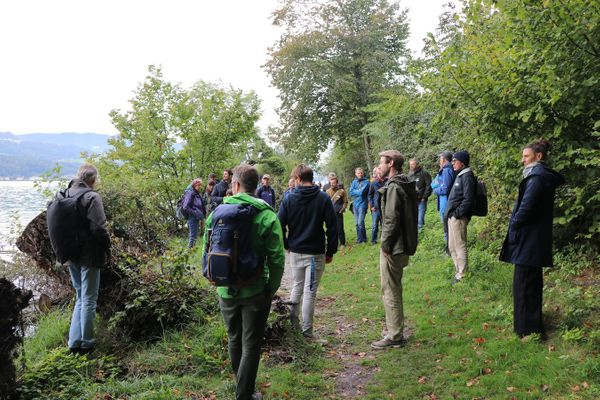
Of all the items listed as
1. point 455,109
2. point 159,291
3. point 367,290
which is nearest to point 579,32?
point 455,109

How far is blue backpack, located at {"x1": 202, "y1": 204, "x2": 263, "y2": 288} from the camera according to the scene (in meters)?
3.57

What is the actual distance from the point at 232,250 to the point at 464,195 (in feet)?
15.4

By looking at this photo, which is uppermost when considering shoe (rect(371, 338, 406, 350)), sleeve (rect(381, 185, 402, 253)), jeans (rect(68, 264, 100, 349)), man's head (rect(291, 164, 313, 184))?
man's head (rect(291, 164, 313, 184))

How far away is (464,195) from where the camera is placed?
699 cm

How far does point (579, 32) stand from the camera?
473cm

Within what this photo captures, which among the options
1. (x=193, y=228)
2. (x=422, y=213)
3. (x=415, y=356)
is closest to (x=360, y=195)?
(x=422, y=213)

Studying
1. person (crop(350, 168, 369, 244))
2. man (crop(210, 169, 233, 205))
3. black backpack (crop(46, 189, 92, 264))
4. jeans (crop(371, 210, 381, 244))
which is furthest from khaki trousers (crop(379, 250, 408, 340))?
man (crop(210, 169, 233, 205))

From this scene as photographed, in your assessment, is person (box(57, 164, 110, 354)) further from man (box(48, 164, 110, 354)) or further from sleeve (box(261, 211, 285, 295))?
sleeve (box(261, 211, 285, 295))

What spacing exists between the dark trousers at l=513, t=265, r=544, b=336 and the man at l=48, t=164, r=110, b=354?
4863 mm

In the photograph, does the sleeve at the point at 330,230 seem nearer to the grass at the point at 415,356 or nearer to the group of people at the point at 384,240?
the group of people at the point at 384,240

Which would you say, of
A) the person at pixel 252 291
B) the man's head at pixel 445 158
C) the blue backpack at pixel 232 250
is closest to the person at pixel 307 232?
the person at pixel 252 291

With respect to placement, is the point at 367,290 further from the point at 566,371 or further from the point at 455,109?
the point at 566,371

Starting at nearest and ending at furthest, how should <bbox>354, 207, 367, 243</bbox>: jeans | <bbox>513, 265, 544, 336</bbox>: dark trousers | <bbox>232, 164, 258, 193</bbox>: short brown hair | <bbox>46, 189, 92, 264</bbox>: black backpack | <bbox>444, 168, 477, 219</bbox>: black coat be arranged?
<bbox>232, 164, 258, 193</bbox>: short brown hair < <bbox>513, 265, 544, 336</bbox>: dark trousers < <bbox>46, 189, 92, 264</bbox>: black backpack < <bbox>444, 168, 477, 219</bbox>: black coat < <bbox>354, 207, 367, 243</bbox>: jeans

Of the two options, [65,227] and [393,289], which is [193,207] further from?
[393,289]
